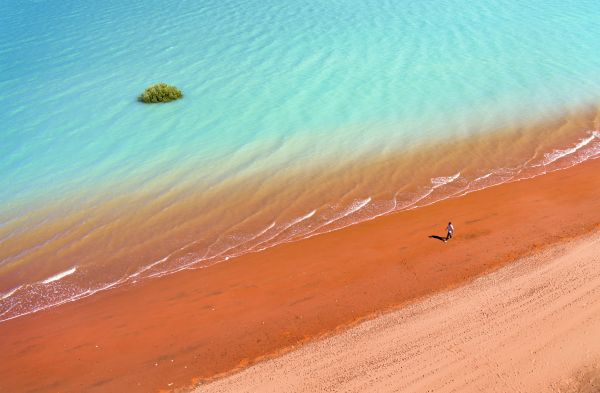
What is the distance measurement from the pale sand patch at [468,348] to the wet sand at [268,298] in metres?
0.69

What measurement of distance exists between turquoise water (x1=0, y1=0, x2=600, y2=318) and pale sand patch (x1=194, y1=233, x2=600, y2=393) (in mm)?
6454

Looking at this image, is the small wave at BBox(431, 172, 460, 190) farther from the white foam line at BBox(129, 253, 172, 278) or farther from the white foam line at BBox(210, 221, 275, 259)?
the white foam line at BBox(129, 253, 172, 278)

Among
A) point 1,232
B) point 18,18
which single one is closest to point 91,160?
point 1,232

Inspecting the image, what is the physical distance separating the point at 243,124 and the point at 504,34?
22.5 metres

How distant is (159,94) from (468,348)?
920 inches

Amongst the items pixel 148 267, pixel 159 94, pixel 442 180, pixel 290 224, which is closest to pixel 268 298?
pixel 290 224

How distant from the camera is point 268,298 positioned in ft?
56.7

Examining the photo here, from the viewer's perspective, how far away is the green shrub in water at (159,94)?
31391 mm

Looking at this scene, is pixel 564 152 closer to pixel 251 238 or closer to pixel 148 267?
pixel 251 238

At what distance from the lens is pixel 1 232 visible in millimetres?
21875

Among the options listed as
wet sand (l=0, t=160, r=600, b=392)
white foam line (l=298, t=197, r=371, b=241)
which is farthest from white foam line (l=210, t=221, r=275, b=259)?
white foam line (l=298, t=197, r=371, b=241)

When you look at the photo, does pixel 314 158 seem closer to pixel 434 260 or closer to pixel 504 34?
pixel 434 260

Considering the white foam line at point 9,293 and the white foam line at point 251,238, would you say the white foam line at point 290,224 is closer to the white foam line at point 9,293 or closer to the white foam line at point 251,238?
the white foam line at point 251,238

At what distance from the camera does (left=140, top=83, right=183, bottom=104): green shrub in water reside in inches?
1236
